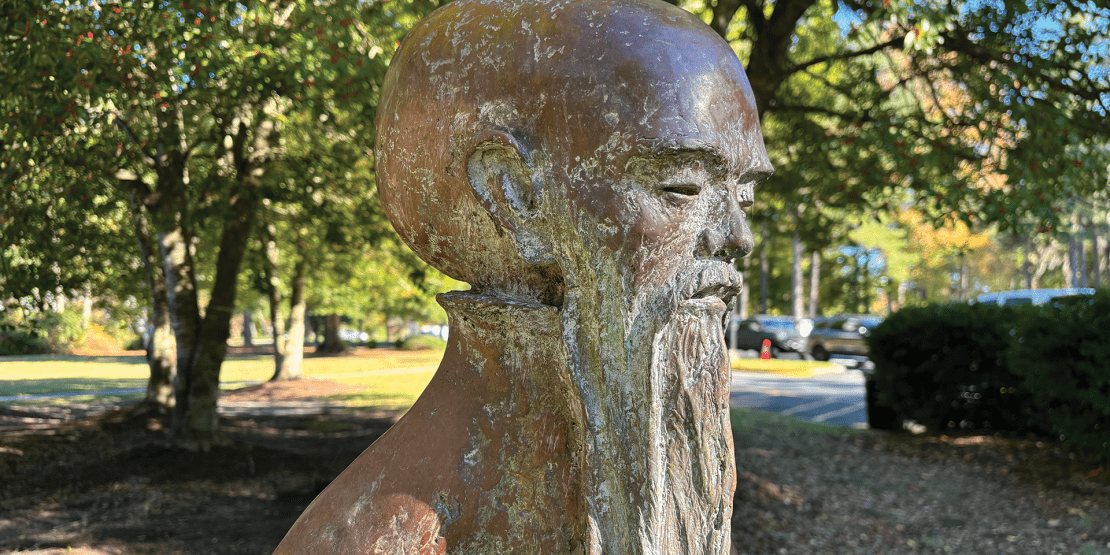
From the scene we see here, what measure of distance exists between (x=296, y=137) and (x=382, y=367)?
14564mm

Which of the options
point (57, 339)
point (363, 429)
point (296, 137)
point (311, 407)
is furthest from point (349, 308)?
point (57, 339)

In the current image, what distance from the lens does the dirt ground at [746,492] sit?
620 cm

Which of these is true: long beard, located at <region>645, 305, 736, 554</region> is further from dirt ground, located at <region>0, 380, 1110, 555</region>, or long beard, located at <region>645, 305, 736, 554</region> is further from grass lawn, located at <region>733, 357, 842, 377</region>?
grass lawn, located at <region>733, 357, 842, 377</region>

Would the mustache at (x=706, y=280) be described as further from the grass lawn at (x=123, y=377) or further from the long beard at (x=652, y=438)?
the grass lawn at (x=123, y=377)

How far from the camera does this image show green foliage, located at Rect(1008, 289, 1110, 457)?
286 inches

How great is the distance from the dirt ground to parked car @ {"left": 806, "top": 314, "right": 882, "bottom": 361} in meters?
16.2

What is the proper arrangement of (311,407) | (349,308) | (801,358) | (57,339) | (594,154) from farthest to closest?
(801,358) < (349,308) < (311,407) < (57,339) < (594,154)

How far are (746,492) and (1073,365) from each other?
3385 mm

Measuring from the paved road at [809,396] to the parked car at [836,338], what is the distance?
4208 mm

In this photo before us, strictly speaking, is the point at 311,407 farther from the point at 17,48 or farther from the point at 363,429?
the point at 17,48

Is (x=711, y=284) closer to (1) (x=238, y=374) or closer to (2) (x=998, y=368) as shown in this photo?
(2) (x=998, y=368)

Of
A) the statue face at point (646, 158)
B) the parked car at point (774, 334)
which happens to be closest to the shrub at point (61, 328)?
the statue face at point (646, 158)

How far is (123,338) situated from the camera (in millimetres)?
9812

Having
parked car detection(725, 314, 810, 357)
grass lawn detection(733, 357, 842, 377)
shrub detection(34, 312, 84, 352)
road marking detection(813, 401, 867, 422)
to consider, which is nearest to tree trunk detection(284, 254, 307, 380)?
shrub detection(34, 312, 84, 352)
